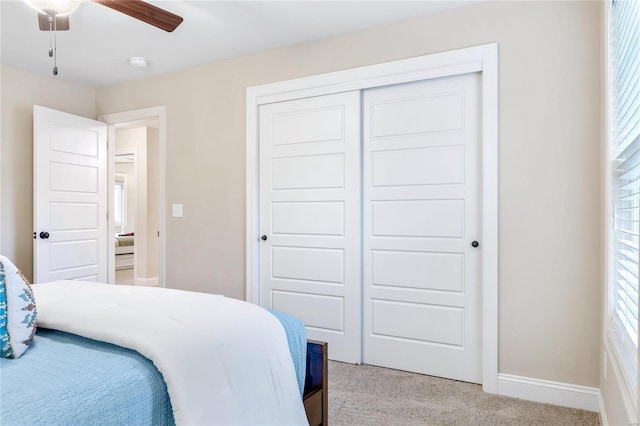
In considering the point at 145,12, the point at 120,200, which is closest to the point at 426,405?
the point at 145,12

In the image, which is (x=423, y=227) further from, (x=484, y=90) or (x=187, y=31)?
(x=187, y=31)

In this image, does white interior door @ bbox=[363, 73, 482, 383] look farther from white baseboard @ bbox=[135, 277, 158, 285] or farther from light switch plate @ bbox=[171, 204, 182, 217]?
white baseboard @ bbox=[135, 277, 158, 285]

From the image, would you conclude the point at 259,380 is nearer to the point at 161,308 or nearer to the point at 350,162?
the point at 161,308

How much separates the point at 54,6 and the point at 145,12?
40cm

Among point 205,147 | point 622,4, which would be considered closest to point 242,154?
point 205,147

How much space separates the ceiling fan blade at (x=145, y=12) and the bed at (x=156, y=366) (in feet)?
4.52

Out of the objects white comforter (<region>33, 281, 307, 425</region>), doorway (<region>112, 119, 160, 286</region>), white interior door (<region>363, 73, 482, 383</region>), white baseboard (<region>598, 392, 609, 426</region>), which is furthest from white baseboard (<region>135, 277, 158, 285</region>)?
white baseboard (<region>598, 392, 609, 426</region>)

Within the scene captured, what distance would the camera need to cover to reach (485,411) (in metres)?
2.27

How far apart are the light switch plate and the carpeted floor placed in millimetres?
2023

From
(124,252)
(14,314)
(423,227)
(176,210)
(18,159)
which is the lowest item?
(124,252)

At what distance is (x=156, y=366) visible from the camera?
1.19 meters

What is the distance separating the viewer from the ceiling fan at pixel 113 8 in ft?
5.96

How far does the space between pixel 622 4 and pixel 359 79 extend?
1610 millimetres

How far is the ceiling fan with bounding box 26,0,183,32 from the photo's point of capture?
5.96 feet
